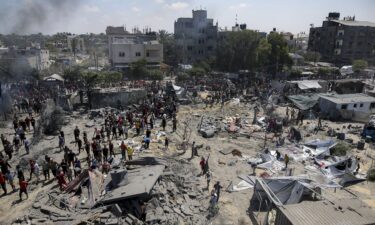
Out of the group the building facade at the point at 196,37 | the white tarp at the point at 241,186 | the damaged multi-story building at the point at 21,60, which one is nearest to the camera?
the white tarp at the point at 241,186

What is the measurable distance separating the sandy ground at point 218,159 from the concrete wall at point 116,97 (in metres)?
2.72

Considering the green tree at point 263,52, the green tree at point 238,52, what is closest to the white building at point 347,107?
the green tree at point 263,52

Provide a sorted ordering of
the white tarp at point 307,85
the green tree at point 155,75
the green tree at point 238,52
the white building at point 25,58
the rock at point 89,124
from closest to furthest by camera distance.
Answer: the rock at point 89,124, the white tarp at point 307,85, the green tree at point 155,75, the white building at point 25,58, the green tree at point 238,52

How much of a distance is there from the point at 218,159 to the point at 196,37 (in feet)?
148

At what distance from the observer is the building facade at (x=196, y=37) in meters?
60.3

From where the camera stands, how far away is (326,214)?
10484mm

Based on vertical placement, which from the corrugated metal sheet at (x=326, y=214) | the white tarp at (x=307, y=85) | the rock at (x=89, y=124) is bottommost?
the rock at (x=89, y=124)

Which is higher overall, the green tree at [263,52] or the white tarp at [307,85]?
the green tree at [263,52]

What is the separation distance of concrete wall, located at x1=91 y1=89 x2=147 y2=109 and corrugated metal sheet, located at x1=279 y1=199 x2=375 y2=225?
71.7ft

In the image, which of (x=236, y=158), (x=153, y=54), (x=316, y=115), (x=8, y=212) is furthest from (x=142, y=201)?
(x=153, y=54)

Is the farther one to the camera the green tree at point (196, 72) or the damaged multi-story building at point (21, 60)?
the green tree at point (196, 72)

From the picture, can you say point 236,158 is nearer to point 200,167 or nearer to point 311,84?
point 200,167

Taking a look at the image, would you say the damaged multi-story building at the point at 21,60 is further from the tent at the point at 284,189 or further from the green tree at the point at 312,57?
the green tree at the point at 312,57

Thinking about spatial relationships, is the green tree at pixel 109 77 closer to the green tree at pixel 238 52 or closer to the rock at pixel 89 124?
the rock at pixel 89 124
